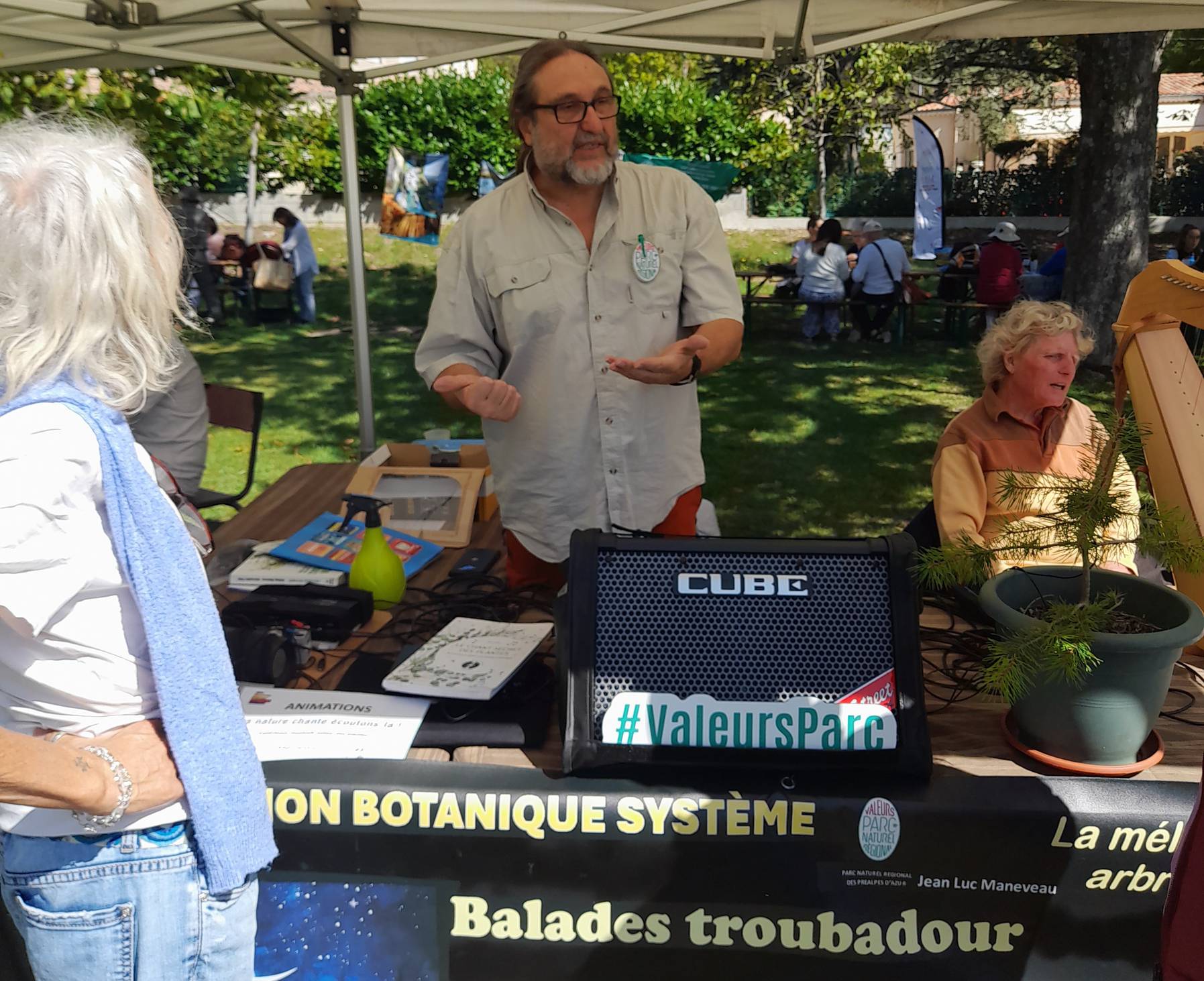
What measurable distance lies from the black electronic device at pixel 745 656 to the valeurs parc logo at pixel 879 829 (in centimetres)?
6

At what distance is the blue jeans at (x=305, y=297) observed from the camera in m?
10.9

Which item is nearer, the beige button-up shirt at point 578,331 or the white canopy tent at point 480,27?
the beige button-up shirt at point 578,331

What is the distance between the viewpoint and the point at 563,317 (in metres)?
2.35

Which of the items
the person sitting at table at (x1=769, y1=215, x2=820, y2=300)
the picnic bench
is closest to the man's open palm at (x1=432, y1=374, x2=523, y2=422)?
the picnic bench

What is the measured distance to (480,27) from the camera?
10.6ft

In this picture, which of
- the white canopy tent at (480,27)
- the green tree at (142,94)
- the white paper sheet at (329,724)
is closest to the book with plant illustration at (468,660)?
the white paper sheet at (329,724)

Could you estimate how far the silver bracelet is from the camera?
100cm

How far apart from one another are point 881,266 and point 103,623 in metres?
9.30

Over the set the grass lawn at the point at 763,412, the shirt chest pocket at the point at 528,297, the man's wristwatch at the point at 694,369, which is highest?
the shirt chest pocket at the point at 528,297

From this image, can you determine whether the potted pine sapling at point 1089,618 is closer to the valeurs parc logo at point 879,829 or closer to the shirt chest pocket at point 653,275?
the valeurs parc logo at point 879,829

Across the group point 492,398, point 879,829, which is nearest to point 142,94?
point 492,398

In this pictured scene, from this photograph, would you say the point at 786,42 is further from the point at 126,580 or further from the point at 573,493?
the point at 126,580

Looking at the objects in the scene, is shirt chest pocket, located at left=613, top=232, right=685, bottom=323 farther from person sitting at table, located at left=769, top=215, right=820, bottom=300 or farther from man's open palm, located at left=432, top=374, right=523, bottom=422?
person sitting at table, located at left=769, top=215, right=820, bottom=300

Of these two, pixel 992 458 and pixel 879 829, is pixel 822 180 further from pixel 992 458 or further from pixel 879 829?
pixel 879 829
